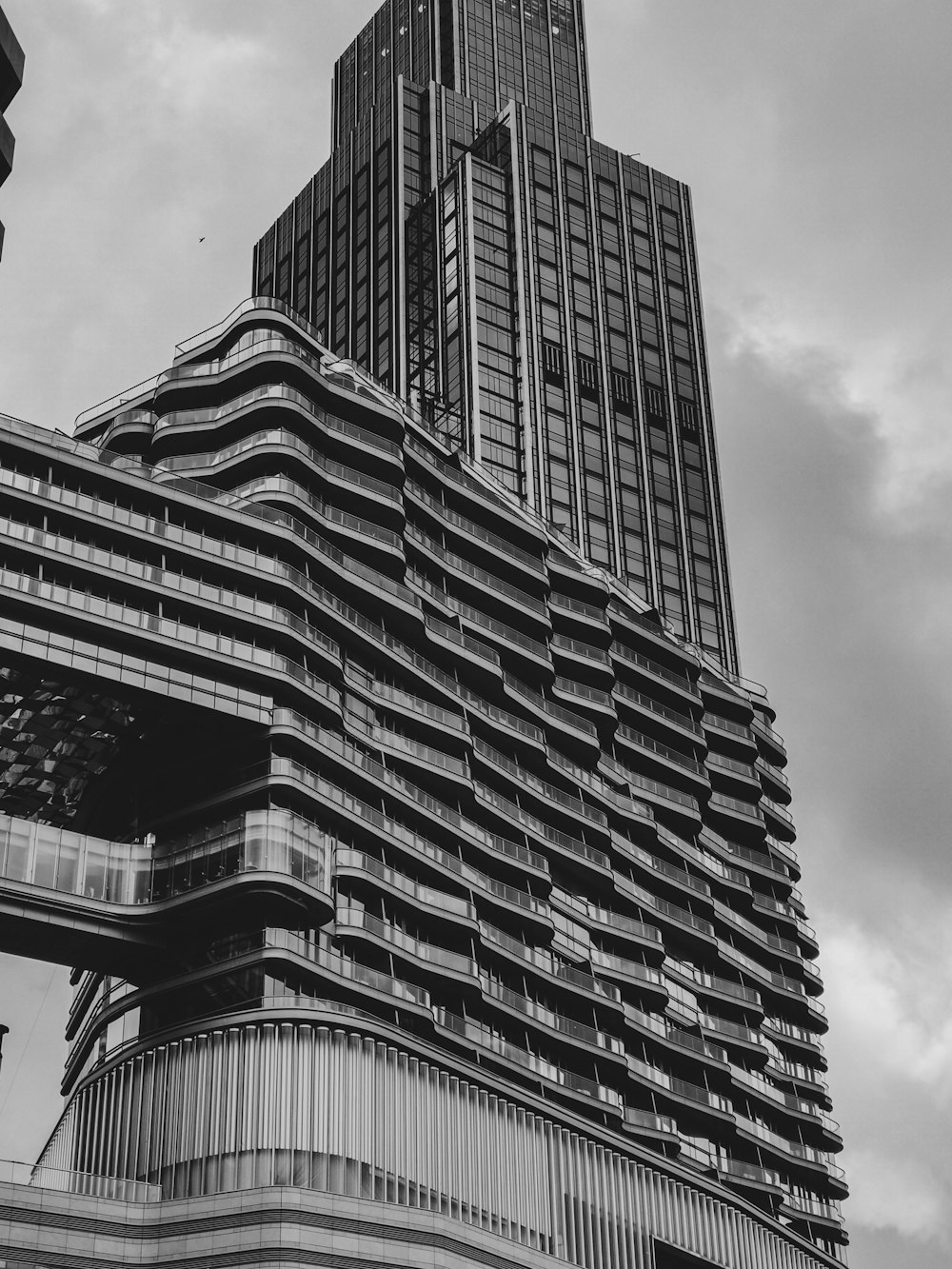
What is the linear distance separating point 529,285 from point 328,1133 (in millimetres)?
95112

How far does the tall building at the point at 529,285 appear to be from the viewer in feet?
486

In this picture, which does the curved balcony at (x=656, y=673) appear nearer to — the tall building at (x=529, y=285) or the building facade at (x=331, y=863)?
the building facade at (x=331, y=863)

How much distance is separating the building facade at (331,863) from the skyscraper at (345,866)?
0.60 ft

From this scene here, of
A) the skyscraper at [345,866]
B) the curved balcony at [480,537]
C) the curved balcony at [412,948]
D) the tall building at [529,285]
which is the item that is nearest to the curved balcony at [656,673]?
the skyscraper at [345,866]

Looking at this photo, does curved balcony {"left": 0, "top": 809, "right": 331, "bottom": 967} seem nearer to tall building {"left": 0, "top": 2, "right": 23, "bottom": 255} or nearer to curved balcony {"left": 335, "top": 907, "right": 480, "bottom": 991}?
curved balcony {"left": 335, "top": 907, "right": 480, "bottom": 991}

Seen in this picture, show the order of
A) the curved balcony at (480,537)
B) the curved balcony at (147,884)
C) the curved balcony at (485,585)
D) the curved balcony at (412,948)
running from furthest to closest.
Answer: the curved balcony at (480,537)
the curved balcony at (485,585)
the curved balcony at (412,948)
the curved balcony at (147,884)

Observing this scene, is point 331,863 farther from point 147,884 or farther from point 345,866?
point 147,884

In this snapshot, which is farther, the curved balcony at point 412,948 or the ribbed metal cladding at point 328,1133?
the curved balcony at point 412,948

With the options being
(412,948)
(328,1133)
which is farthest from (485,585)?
(328,1133)

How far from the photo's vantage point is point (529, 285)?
154 metres

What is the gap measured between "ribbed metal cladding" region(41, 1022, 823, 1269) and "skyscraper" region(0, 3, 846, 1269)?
0.16 metres

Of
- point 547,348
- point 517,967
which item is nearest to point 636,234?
point 547,348

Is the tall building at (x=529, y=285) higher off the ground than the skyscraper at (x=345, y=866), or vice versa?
the tall building at (x=529, y=285)

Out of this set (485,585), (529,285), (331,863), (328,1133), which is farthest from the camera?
(529,285)
